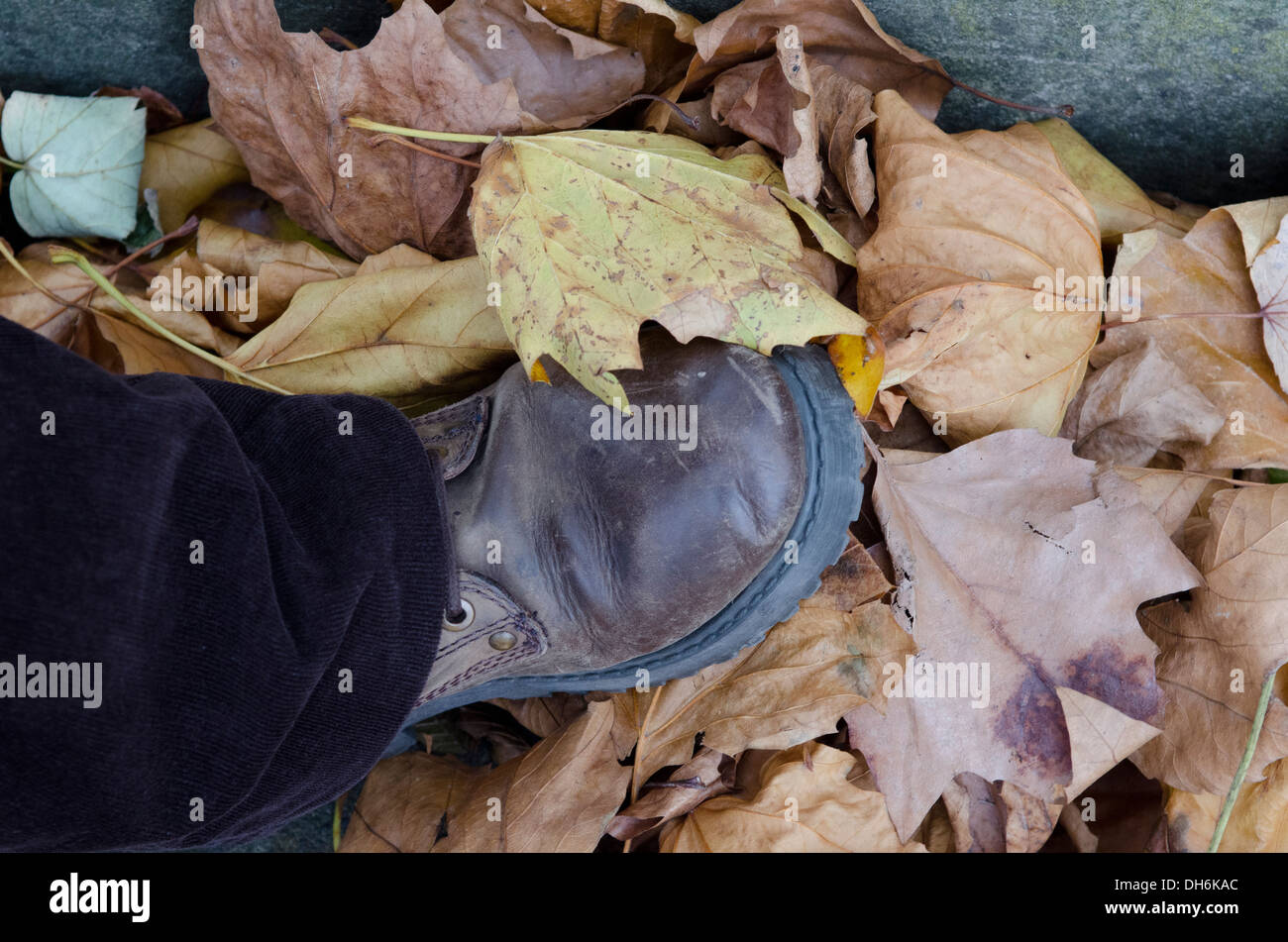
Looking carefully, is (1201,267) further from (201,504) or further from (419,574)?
(201,504)

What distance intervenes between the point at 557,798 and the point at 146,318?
2.65ft

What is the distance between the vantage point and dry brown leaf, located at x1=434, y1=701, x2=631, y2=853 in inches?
50.5

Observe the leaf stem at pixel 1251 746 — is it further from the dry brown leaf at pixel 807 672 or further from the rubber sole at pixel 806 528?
the rubber sole at pixel 806 528

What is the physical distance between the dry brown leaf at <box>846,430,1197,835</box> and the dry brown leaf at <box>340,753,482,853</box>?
554 millimetres

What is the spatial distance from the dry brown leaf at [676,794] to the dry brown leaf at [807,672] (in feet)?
0.12

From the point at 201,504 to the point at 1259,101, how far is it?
1390 millimetres

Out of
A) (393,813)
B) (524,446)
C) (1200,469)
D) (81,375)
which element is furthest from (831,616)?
(81,375)

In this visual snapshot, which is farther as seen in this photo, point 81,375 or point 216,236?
point 216,236

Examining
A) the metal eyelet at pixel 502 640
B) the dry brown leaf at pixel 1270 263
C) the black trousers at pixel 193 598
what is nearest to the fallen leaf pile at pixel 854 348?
the dry brown leaf at pixel 1270 263

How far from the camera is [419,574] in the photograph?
1.02m

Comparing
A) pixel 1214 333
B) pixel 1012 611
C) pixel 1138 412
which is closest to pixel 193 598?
pixel 1012 611

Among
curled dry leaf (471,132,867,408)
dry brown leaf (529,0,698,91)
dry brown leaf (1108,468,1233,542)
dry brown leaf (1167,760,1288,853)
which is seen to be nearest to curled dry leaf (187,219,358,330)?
curled dry leaf (471,132,867,408)

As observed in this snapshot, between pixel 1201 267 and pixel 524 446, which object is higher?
pixel 1201 267

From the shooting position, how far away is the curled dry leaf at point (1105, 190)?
137cm
